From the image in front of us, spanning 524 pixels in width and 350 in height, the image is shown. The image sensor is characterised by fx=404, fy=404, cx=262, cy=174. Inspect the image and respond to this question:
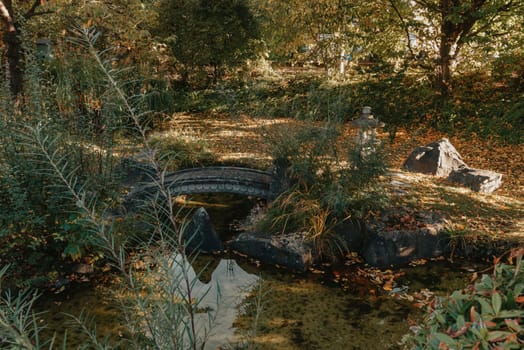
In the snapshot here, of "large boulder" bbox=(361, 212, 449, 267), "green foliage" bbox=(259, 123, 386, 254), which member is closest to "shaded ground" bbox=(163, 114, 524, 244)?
"large boulder" bbox=(361, 212, 449, 267)

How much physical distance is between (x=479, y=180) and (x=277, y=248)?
3392mm

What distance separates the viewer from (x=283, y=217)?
4781 mm

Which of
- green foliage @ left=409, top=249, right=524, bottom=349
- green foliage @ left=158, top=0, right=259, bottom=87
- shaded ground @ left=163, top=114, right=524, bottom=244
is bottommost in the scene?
shaded ground @ left=163, top=114, right=524, bottom=244

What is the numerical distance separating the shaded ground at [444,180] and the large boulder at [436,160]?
26 cm

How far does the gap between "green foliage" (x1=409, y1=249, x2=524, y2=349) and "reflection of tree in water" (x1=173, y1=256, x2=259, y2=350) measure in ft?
7.09

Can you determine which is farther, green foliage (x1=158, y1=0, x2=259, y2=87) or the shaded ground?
green foliage (x1=158, y1=0, x2=259, y2=87)

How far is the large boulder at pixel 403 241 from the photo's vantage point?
4426 mm

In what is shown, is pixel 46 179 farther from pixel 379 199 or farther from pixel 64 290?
pixel 379 199

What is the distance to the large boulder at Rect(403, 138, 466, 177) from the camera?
6.51 metres

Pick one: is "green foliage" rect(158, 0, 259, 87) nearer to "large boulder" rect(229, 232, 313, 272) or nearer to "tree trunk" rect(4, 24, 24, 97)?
"tree trunk" rect(4, 24, 24, 97)

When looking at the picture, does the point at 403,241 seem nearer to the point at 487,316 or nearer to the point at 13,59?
the point at 487,316

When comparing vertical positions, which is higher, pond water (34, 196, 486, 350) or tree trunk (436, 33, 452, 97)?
tree trunk (436, 33, 452, 97)

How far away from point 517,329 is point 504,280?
0.77ft

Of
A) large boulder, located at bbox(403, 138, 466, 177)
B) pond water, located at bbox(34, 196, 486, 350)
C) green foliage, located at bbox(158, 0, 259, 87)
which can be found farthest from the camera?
green foliage, located at bbox(158, 0, 259, 87)
